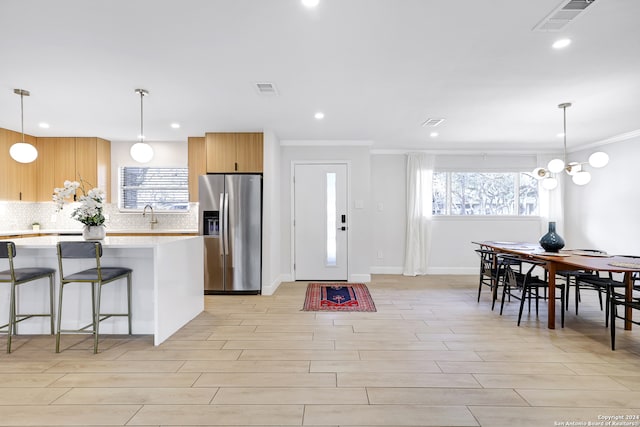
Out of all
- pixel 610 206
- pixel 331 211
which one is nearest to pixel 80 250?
pixel 331 211

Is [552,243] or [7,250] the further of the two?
[552,243]

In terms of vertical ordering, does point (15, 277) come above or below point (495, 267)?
above

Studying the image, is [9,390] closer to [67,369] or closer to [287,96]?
[67,369]

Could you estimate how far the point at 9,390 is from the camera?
2.30 m

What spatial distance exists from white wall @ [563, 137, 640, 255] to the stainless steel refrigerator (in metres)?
5.72

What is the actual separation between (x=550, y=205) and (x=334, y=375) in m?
6.03

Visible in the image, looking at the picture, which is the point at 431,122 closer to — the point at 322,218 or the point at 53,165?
the point at 322,218

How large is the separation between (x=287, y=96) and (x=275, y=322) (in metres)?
2.48

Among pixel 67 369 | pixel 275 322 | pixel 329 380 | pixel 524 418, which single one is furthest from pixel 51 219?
pixel 524 418

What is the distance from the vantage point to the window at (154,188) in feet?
20.1

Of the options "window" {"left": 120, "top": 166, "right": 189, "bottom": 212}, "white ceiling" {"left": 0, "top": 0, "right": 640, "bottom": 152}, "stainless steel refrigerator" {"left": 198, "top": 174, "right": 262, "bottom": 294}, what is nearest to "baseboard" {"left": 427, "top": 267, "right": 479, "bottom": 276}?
"white ceiling" {"left": 0, "top": 0, "right": 640, "bottom": 152}

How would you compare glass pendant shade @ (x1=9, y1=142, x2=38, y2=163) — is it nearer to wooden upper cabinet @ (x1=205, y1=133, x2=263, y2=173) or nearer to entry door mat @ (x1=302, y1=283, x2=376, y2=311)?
wooden upper cabinet @ (x1=205, y1=133, x2=263, y2=173)

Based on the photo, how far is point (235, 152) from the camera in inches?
206

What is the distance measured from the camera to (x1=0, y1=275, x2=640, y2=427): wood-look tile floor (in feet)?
6.65
